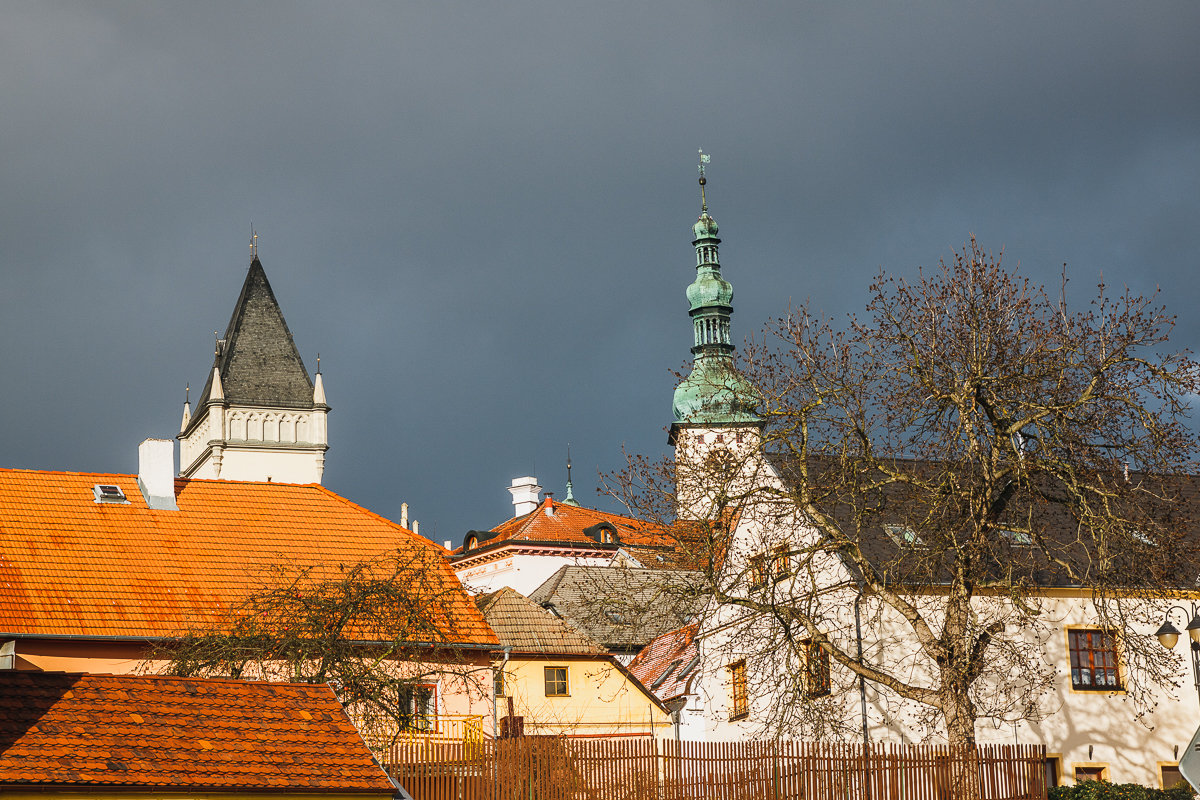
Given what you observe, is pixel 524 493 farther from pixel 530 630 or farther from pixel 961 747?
pixel 961 747

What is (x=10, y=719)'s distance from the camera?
41.2 ft

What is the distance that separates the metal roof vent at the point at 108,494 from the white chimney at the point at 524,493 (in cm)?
5386

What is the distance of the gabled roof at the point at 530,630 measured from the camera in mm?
38969

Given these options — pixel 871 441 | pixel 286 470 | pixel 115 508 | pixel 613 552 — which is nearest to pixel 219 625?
pixel 115 508

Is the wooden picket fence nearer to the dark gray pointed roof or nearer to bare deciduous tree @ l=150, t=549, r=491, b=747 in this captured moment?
bare deciduous tree @ l=150, t=549, r=491, b=747

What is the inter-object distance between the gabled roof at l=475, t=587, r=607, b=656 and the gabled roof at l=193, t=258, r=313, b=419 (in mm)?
69899

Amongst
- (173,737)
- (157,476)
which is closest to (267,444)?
(157,476)

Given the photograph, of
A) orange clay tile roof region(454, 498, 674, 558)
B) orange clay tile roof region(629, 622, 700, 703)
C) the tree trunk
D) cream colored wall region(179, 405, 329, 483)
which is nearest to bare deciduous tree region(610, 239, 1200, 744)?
the tree trunk

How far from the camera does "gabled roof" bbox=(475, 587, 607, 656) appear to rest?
38969mm

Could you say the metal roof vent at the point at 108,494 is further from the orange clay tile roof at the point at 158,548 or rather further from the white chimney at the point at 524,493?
the white chimney at the point at 524,493

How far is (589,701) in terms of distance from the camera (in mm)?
40156

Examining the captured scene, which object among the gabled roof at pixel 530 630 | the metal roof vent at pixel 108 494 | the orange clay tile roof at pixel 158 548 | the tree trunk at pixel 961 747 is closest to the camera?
the tree trunk at pixel 961 747

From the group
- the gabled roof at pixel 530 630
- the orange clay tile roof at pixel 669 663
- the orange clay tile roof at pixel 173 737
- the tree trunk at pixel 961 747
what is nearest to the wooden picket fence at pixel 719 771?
the tree trunk at pixel 961 747

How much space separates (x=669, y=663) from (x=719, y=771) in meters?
21.0
